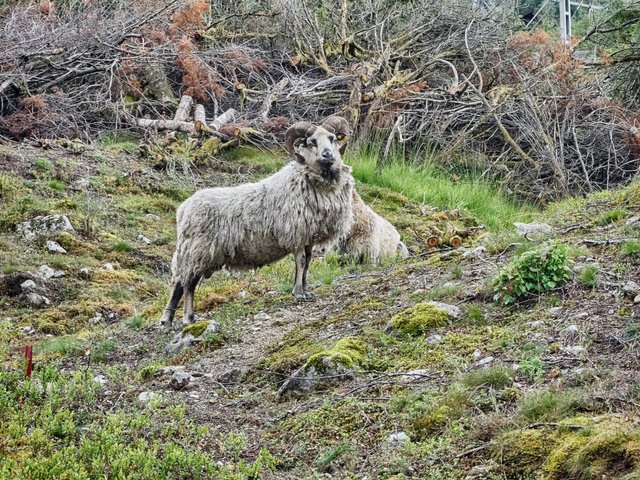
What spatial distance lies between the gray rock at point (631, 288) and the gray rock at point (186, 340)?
3.96 m

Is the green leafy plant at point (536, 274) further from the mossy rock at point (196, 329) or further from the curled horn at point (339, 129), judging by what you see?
the curled horn at point (339, 129)

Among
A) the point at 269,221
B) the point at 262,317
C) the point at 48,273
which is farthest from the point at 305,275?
the point at 48,273

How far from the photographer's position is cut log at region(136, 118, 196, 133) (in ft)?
54.1

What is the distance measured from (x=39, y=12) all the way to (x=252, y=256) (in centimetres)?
1062

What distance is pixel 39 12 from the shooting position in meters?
17.6

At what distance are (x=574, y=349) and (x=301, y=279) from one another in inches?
175

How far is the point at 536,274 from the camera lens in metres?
6.53

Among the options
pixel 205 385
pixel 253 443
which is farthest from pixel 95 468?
pixel 205 385

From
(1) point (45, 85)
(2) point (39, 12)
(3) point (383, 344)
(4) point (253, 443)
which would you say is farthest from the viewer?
(2) point (39, 12)

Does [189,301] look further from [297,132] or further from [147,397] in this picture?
[147,397]

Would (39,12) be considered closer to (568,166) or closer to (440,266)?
(568,166)

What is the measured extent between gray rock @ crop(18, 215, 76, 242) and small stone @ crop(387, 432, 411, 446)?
332 inches

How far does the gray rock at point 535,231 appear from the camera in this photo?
26.9 feet

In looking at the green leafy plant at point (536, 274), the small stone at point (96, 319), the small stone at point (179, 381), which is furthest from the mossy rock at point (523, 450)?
the small stone at point (96, 319)
